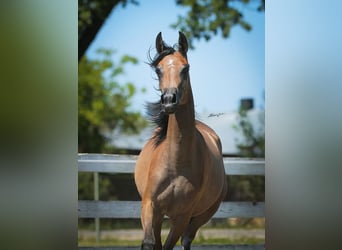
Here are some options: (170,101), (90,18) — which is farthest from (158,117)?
(90,18)

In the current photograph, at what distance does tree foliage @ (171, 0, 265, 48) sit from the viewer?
24.4 ft

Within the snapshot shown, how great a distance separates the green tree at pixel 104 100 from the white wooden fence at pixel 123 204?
18.6 ft

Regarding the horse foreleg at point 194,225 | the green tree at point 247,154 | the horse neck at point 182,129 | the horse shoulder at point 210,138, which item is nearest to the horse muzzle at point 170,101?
the horse neck at point 182,129

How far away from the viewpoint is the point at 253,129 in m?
9.52

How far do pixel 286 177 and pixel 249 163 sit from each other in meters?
1.94

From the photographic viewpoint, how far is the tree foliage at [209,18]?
743cm

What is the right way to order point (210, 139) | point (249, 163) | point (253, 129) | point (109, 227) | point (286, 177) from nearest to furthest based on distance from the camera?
point (286, 177), point (210, 139), point (249, 163), point (109, 227), point (253, 129)

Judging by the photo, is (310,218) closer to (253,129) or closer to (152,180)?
(152,180)

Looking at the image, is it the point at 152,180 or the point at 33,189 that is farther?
the point at 152,180

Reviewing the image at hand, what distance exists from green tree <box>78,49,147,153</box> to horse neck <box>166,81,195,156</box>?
714cm

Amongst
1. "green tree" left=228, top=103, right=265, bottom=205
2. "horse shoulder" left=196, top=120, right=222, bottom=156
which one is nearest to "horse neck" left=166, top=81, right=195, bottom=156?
"horse shoulder" left=196, top=120, right=222, bottom=156

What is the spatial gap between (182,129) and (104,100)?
7.71 meters

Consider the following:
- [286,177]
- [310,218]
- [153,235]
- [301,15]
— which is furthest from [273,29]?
[153,235]

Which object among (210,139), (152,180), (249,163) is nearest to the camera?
(152,180)
